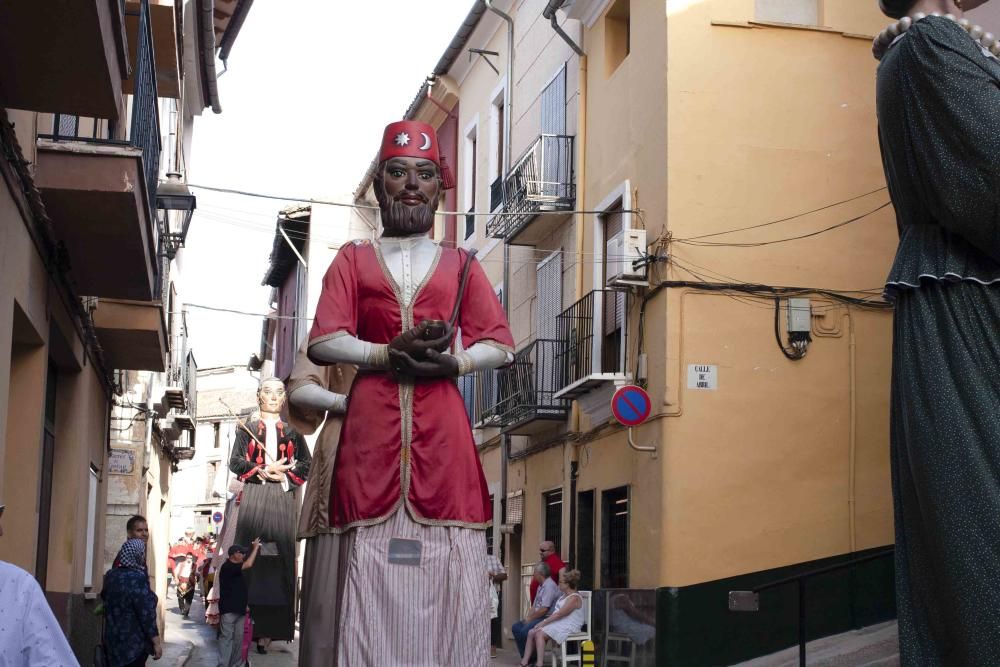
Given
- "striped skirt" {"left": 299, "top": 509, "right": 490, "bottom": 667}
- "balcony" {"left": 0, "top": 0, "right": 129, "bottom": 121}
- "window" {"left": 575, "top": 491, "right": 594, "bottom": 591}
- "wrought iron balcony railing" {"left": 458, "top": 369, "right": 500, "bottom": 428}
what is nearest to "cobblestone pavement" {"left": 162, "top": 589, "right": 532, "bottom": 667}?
"window" {"left": 575, "top": 491, "right": 594, "bottom": 591}

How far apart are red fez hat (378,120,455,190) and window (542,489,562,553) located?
1570cm

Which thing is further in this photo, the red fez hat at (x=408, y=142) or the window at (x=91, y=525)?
the window at (x=91, y=525)

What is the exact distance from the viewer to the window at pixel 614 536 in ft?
57.8

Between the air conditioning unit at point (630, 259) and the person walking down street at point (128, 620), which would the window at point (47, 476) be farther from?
the air conditioning unit at point (630, 259)

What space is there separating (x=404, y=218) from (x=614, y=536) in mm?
13345

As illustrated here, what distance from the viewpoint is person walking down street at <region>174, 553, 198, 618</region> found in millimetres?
28656

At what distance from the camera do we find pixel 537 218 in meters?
20.5

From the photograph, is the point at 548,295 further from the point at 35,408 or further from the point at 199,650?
the point at 35,408

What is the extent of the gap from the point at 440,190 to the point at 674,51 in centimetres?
1163

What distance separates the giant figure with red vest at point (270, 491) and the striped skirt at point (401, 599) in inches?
226

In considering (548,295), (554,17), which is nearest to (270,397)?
(548,295)

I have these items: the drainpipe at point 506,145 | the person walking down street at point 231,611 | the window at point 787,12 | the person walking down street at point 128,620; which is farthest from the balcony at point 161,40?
the drainpipe at point 506,145

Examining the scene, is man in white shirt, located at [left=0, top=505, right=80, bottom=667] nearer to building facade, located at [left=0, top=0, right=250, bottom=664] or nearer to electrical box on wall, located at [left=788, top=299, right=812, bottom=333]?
building facade, located at [left=0, top=0, right=250, bottom=664]

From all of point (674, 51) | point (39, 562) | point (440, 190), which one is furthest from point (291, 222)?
point (440, 190)
